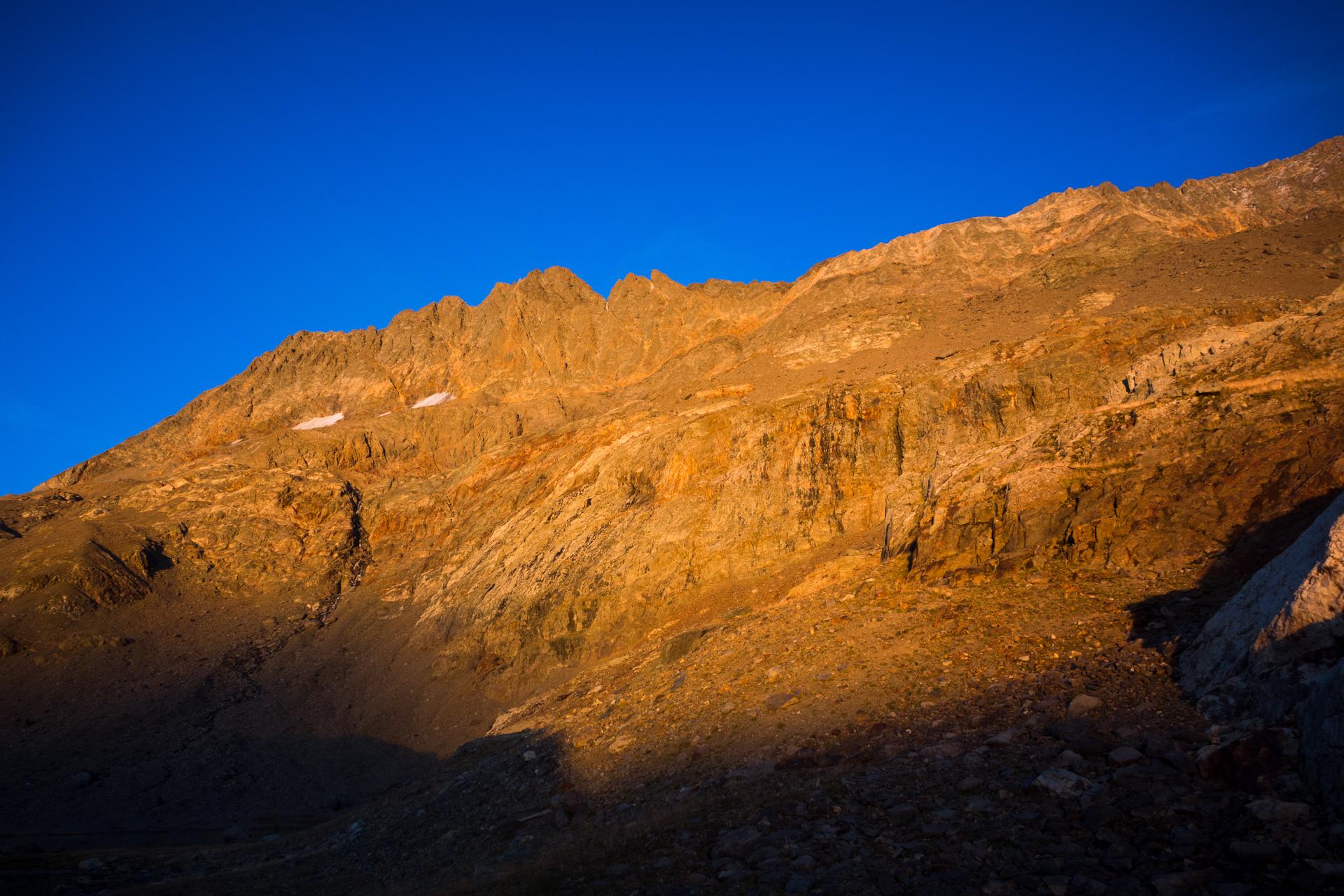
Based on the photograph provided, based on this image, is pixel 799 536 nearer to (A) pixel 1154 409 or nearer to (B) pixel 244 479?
(A) pixel 1154 409

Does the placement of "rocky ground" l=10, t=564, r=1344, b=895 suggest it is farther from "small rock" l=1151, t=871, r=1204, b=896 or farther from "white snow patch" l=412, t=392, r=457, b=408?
"white snow patch" l=412, t=392, r=457, b=408

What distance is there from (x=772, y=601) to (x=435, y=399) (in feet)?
215

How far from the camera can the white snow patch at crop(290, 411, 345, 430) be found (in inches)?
3308

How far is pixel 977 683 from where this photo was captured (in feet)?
41.1

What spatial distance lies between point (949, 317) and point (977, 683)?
4151 cm

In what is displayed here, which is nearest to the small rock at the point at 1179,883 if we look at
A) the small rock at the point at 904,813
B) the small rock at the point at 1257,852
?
the small rock at the point at 1257,852

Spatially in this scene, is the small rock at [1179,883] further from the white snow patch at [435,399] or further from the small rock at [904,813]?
the white snow patch at [435,399]

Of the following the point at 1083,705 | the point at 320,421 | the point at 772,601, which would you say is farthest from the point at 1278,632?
the point at 320,421

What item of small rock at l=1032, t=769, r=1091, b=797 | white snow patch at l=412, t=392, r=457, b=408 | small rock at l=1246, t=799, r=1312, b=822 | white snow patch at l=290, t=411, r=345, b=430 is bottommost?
small rock at l=1032, t=769, r=1091, b=797

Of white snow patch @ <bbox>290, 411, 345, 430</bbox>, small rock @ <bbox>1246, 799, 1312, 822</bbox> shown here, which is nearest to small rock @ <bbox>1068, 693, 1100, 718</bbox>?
small rock @ <bbox>1246, 799, 1312, 822</bbox>

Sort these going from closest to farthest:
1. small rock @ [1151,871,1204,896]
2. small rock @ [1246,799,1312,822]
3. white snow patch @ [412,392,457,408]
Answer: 1. small rock @ [1151,871,1204,896]
2. small rock @ [1246,799,1312,822]
3. white snow patch @ [412,392,457,408]

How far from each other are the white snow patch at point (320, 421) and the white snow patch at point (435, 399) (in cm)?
869

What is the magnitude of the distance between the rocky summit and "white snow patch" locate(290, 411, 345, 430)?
43 centimetres

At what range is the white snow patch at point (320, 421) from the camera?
3308 inches
